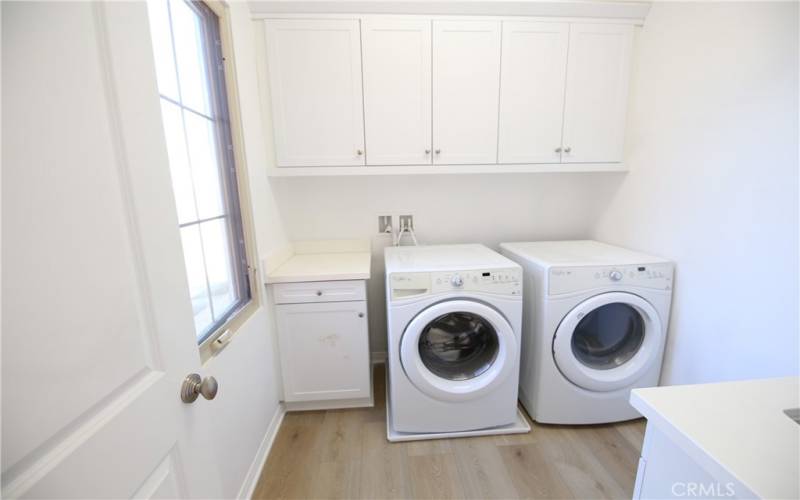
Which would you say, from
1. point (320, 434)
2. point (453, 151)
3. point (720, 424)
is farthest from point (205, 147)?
point (720, 424)

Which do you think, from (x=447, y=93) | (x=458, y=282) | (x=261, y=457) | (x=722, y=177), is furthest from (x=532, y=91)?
(x=261, y=457)

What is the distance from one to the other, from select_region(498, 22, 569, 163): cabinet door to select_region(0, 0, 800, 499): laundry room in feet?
0.04

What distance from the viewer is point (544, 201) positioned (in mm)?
2189

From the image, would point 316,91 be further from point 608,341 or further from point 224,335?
point 608,341

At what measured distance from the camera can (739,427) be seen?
0.59 meters

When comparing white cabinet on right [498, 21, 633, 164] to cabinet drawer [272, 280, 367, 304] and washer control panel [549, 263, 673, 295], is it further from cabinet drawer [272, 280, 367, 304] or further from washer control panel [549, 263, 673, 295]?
cabinet drawer [272, 280, 367, 304]

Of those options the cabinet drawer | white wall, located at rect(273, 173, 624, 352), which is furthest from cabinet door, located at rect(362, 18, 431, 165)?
the cabinet drawer

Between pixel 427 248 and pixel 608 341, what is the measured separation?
3.75ft

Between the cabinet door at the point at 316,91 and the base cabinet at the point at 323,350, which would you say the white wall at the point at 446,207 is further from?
the base cabinet at the point at 323,350

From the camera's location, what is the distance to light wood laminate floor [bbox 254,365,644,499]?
135 cm

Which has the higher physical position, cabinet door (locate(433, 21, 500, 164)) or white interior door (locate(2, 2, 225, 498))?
cabinet door (locate(433, 21, 500, 164))

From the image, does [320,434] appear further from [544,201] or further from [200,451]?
[544,201]

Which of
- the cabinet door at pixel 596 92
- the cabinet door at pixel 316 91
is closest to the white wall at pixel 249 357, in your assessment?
the cabinet door at pixel 316 91

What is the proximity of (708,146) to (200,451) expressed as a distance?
85.2 inches
